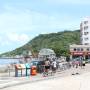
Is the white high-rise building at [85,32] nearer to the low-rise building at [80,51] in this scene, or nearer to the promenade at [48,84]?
the low-rise building at [80,51]

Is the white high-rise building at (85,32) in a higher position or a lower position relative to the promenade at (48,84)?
higher

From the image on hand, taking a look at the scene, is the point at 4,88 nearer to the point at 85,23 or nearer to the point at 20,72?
the point at 20,72

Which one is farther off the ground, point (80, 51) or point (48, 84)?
point (80, 51)

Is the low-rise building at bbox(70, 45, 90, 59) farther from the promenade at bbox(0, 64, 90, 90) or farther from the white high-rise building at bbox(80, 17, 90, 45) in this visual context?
the promenade at bbox(0, 64, 90, 90)

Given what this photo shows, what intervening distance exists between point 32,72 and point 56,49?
113 meters

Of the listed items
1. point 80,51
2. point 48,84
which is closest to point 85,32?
point 80,51

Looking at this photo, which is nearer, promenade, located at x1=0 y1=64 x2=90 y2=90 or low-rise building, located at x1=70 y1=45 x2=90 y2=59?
promenade, located at x1=0 y1=64 x2=90 y2=90

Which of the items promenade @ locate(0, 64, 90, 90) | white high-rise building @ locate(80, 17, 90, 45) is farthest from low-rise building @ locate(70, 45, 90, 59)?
promenade @ locate(0, 64, 90, 90)

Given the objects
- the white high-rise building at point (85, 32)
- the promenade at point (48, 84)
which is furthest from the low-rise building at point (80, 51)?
the promenade at point (48, 84)

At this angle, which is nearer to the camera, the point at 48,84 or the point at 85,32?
the point at 48,84

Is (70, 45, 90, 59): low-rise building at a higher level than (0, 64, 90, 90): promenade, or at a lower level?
higher

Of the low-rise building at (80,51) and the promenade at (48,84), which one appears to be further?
the low-rise building at (80,51)

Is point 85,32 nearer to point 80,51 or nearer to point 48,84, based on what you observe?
point 80,51

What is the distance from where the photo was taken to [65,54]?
135625mm
